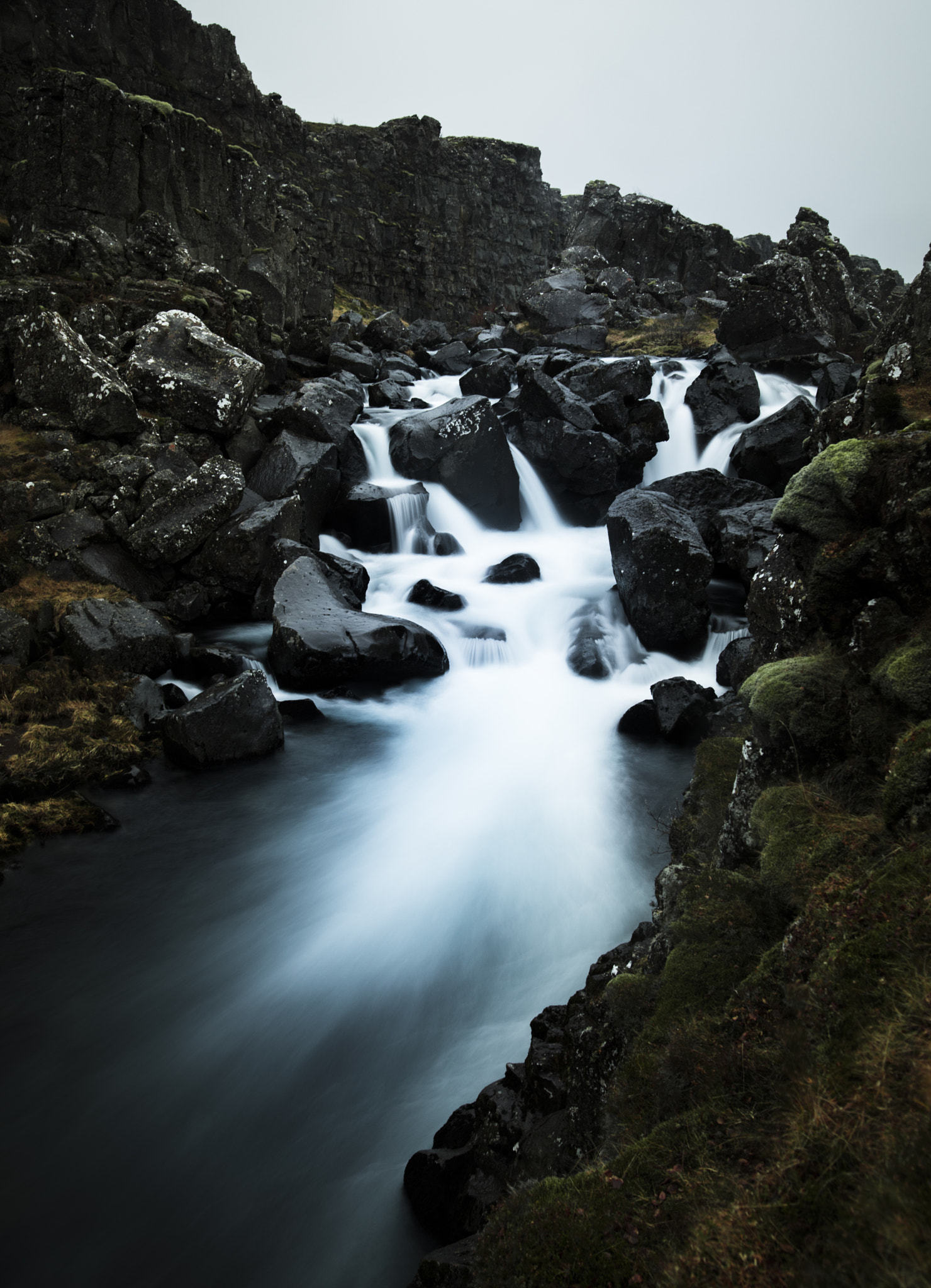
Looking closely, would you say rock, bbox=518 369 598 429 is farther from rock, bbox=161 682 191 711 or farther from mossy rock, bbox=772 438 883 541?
mossy rock, bbox=772 438 883 541

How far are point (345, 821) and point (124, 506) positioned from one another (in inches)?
Result: 350

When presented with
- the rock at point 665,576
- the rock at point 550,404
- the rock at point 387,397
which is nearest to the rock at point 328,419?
the rock at point 387,397

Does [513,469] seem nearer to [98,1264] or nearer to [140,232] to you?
[140,232]

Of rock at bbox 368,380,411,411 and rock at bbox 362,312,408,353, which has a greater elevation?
rock at bbox 362,312,408,353

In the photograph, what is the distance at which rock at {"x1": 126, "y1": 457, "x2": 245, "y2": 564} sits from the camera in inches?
560

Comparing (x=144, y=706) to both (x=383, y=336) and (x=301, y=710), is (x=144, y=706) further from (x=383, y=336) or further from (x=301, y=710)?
(x=383, y=336)

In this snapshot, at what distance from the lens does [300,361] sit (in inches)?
978

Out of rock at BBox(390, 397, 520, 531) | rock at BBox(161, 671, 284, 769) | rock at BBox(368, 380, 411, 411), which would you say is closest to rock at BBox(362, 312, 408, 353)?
rock at BBox(368, 380, 411, 411)

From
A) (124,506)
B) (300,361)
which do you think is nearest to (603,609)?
(124,506)

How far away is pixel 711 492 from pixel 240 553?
12357 mm

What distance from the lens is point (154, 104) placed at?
21.5 metres

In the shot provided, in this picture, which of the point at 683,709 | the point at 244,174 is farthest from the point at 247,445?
the point at 244,174

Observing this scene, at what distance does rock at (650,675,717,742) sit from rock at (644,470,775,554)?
7.56m

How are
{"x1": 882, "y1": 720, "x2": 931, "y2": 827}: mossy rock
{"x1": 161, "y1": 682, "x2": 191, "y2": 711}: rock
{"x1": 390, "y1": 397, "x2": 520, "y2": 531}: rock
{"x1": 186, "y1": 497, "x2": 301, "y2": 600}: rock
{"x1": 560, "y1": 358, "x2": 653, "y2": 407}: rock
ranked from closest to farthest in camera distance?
{"x1": 882, "y1": 720, "x2": 931, "y2": 827}: mossy rock, {"x1": 161, "y1": 682, "x2": 191, "y2": 711}: rock, {"x1": 186, "y1": 497, "x2": 301, "y2": 600}: rock, {"x1": 390, "y1": 397, "x2": 520, "y2": 531}: rock, {"x1": 560, "y1": 358, "x2": 653, "y2": 407}: rock
